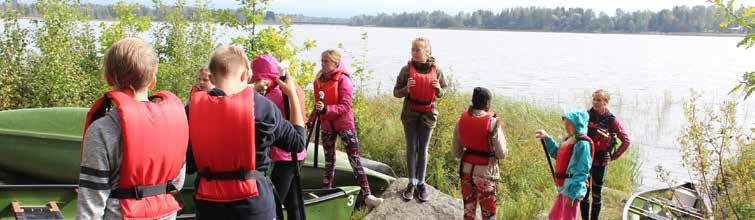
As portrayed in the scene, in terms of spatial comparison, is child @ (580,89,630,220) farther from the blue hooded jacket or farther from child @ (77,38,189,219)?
child @ (77,38,189,219)

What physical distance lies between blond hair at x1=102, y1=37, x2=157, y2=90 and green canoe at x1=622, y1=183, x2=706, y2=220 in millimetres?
4341

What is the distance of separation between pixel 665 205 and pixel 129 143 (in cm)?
524

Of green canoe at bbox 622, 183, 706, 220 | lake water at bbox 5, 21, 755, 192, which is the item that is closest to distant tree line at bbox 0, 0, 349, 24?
lake water at bbox 5, 21, 755, 192

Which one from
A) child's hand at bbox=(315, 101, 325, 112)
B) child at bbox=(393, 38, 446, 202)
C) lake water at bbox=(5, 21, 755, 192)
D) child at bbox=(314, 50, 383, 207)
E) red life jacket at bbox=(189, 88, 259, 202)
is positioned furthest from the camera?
lake water at bbox=(5, 21, 755, 192)

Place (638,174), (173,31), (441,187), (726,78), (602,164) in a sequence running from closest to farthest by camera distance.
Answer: (602,164), (441,187), (173,31), (638,174), (726,78)

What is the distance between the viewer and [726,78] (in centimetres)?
2567

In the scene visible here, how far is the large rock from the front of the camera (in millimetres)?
5836

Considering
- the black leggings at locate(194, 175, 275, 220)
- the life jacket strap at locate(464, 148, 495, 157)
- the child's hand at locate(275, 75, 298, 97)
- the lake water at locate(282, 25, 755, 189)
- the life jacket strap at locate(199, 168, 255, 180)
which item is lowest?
the lake water at locate(282, 25, 755, 189)

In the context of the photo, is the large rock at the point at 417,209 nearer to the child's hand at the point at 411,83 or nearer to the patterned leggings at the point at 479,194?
the patterned leggings at the point at 479,194

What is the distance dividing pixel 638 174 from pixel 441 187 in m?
3.28

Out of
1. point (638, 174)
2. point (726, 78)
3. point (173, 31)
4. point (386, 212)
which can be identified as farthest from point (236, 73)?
point (726, 78)

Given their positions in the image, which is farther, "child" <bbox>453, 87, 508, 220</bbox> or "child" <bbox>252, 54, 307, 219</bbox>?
"child" <bbox>453, 87, 508, 220</bbox>

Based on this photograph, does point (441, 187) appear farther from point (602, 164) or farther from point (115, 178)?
point (115, 178)

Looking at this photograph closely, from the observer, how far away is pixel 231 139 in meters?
2.99
